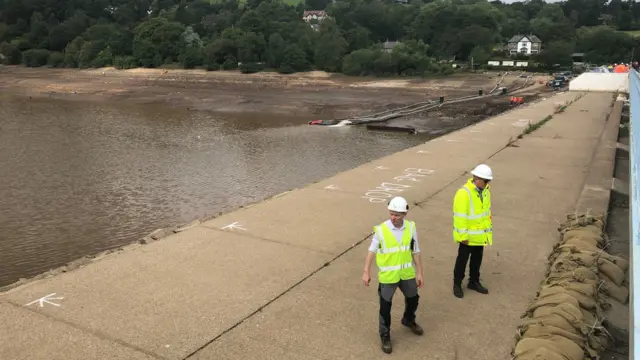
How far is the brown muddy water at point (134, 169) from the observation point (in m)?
14.6

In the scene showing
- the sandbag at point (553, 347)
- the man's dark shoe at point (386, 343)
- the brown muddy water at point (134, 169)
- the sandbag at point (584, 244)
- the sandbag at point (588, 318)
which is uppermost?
the sandbag at point (584, 244)

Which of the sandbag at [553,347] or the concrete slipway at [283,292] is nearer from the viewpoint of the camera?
the sandbag at [553,347]

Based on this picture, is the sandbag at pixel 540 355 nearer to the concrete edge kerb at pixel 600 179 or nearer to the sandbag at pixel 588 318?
the sandbag at pixel 588 318

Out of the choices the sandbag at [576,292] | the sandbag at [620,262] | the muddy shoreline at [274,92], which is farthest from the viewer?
the muddy shoreline at [274,92]

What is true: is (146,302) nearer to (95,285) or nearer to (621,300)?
(95,285)

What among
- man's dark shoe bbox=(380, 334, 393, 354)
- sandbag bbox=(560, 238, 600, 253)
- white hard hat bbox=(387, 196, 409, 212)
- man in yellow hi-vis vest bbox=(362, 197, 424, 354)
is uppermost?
white hard hat bbox=(387, 196, 409, 212)

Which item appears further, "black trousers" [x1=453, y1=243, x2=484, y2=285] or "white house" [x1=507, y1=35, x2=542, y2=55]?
"white house" [x1=507, y1=35, x2=542, y2=55]

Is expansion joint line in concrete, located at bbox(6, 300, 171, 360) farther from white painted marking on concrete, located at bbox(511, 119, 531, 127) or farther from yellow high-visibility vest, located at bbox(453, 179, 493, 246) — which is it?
white painted marking on concrete, located at bbox(511, 119, 531, 127)

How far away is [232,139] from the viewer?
110 ft

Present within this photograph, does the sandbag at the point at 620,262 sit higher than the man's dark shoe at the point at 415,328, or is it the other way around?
the sandbag at the point at 620,262

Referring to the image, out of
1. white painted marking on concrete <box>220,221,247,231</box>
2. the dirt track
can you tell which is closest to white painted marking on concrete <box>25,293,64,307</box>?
white painted marking on concrete <box>220,221,247,231</box>

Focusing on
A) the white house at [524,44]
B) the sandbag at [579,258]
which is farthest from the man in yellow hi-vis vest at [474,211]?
the white house at [524,44]

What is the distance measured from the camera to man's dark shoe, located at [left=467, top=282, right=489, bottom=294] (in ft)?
24.4

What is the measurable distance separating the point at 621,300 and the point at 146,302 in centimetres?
661
